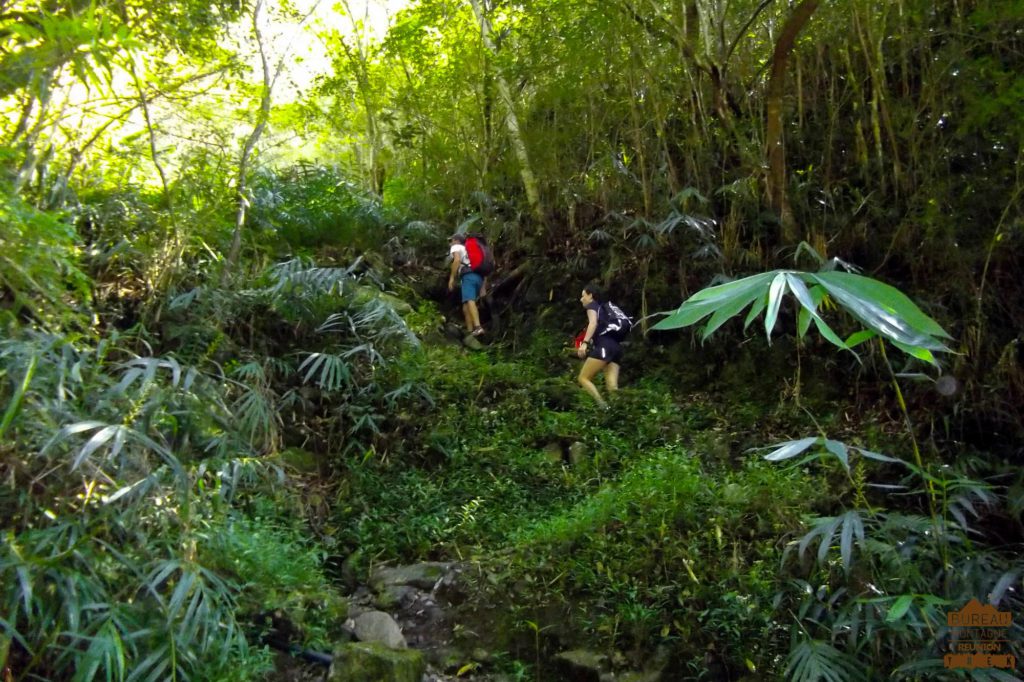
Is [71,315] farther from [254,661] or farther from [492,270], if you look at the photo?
[492,270]

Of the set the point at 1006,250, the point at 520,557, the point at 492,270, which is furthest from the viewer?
the point at 492,270

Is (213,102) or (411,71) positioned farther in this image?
(411,71)

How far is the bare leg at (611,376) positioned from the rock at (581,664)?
9.45ft

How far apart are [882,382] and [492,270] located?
401cm

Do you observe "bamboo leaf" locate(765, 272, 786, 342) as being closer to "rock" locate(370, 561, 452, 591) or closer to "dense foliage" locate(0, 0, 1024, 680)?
"dense foliage" locate(0, 0, 1024, 680)

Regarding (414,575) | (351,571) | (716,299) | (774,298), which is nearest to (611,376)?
(414,575)

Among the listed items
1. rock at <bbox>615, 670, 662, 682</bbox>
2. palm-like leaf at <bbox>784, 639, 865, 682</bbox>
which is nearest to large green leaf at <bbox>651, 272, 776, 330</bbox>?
palm-like leaf at <bbox>784, 639, 865, 682</bbox>

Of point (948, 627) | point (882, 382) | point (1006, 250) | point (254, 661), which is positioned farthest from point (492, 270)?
point (948, 627)

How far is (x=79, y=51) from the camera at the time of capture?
399 cm

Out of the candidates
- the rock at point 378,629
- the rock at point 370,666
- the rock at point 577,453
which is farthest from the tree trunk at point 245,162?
the rock at point 370,666

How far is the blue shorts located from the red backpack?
0.05m

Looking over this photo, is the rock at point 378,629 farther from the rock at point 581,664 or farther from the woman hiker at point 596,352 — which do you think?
the woman hiker at point 596,352

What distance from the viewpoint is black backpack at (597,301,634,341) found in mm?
6789

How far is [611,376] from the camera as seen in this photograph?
268 inches
